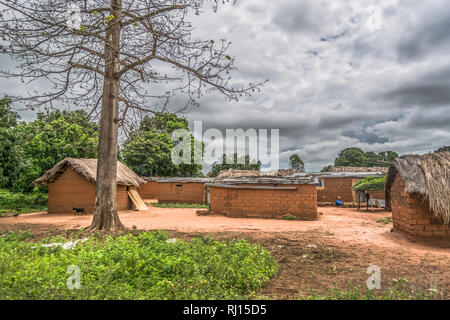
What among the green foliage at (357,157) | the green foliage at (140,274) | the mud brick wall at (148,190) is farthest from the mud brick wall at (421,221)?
the green foliage at (357,157)

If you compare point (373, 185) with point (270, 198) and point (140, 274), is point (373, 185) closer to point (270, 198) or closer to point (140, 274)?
point (270, 198)

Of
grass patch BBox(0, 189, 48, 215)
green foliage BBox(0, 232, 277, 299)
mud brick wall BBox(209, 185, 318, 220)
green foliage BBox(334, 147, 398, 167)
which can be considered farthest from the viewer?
green foliage BBox(334, 147, 398, 167)

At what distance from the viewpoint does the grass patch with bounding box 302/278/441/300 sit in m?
3.14

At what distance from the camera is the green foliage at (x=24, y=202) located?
684 inches

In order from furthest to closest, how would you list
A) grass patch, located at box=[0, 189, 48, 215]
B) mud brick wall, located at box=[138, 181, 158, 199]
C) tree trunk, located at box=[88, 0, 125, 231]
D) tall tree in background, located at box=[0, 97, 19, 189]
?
mud brick wall, located at box=[138, 181, 158, 199] → grass patch, located at box=[0, 189, 48, 215] → tall tree in background, located at box=[0, 97, 19, 189] → tree trunk, located at box=[88, 0, 125, 231]

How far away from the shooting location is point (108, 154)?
8.58 metres

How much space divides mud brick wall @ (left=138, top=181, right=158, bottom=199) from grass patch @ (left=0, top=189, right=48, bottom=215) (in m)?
9.03

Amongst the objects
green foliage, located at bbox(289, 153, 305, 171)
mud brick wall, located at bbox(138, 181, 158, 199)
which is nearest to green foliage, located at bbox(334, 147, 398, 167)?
green foliage, located at bbox(289, 153, 305, 171)

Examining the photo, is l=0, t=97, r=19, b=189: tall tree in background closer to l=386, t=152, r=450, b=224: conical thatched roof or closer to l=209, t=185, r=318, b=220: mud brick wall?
l=209, t=185, r=318, b=220: mud brick wall

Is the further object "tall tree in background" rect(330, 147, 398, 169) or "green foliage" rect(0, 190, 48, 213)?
"tall tree in background" rect(330, 147, 398, 169)

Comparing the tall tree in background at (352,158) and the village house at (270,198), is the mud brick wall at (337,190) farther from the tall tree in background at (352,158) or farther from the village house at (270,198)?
the tall tree in background at (352,158)

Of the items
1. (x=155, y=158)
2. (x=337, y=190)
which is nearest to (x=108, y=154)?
(x=337, y=190)
